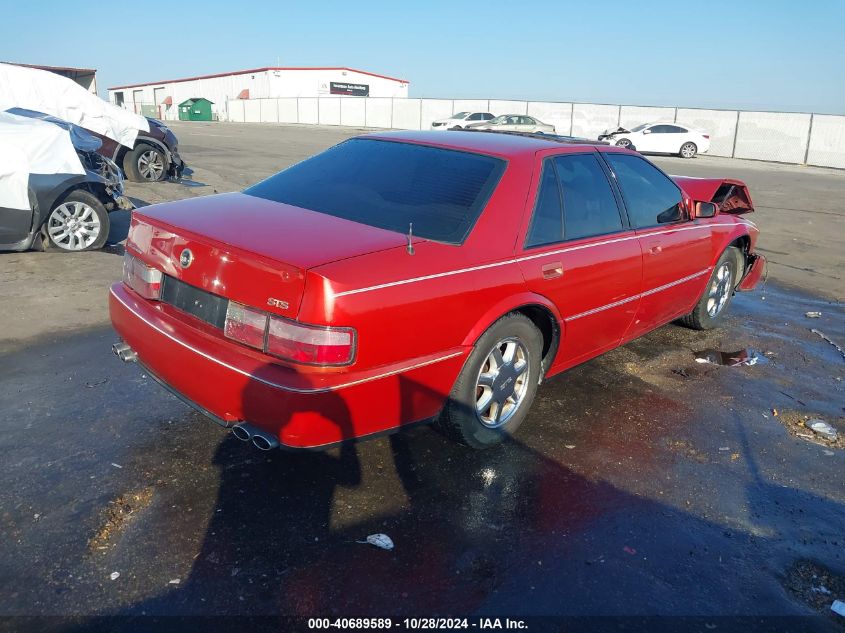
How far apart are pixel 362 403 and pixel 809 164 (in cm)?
3566

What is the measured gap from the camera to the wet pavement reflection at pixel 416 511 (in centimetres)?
247

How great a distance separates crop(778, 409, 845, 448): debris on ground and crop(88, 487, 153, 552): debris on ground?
12.2 ft

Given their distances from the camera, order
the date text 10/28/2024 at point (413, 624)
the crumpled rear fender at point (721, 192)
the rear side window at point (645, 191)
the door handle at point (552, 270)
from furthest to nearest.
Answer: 1. the crumpled rear fender at point (721, 192)
2. the rear side window at point (645, 191)
3. the door handle at point (552, 270)
4. the date text 10/28/2024 at point (413, 624)

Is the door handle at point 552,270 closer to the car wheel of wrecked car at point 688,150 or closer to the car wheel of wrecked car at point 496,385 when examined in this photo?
the car wheel of wrecked car at point 496,385

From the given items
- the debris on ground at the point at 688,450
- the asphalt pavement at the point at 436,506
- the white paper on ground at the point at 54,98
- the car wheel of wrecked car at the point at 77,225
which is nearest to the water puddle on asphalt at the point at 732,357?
the asphalt pavement at the point at 436,506

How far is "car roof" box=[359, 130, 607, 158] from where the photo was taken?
3.68 meters

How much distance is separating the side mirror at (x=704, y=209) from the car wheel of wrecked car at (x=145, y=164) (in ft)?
35.3

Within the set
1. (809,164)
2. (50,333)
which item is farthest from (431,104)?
(50,333)

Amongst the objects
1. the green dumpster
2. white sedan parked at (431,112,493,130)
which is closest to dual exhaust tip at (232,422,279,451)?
white sedan parked at (431,112,493,130)

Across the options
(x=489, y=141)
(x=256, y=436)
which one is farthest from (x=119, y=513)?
(x=489, y=141)

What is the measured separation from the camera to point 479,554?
8.89 ft

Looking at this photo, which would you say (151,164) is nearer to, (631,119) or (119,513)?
(119,513)

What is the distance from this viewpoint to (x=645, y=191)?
4582mm

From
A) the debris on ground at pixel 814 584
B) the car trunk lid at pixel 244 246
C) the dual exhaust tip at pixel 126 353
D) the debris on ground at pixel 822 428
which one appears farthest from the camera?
the debris on ground at pixel 822 428
